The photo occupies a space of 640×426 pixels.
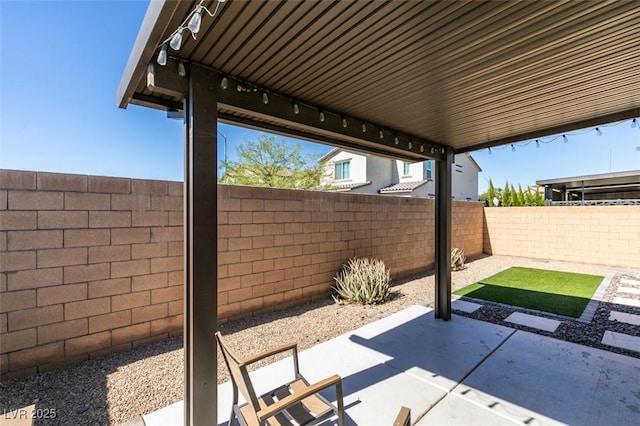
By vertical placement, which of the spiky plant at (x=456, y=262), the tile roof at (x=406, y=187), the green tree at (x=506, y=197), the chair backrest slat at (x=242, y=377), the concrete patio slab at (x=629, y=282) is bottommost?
the concrete patio slab at (x=629, y=282)

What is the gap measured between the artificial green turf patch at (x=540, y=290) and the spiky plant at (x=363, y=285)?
1.94 m

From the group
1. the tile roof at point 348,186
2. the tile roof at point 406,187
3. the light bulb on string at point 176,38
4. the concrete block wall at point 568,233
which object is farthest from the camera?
the tile roof at point 348,186

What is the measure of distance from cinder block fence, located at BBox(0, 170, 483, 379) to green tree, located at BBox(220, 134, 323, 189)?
379 inches

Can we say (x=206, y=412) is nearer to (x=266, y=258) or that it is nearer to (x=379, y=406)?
(x=379, y=406)

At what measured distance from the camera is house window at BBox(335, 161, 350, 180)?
65.7 ft

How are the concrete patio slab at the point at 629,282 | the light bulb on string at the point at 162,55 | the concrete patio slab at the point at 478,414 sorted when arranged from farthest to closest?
the concrete patio slab at the point at 629,282 → the concrete patio slab at the point at 478,414 → the light bulb on string at the point at 162,55

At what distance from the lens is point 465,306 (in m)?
5.74

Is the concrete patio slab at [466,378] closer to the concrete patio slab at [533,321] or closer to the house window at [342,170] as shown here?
the concrete patio slab at [533,321]

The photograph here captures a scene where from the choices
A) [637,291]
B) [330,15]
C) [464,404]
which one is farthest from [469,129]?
[637,291]

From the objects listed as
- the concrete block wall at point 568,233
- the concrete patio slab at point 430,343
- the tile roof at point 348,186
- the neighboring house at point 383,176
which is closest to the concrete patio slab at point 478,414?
the concrete patio slab at point 430,343

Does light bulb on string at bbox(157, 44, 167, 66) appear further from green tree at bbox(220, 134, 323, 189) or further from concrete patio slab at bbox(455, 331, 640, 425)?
green tree at bbox(220, 134, 323, 189)

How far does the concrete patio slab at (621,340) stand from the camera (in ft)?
13.1

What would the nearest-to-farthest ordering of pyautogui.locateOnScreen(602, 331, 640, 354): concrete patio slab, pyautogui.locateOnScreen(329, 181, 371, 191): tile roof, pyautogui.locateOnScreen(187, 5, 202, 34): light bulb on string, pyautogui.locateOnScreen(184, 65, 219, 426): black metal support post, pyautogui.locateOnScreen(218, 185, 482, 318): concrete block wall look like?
pyautogui.locateOnScreen(187, 5, 202, 34): light bulb on string
pyautogui.locateOnScreen(184, 65, 219, 426): black metal support post
pyautogui.locateOnScreen(602, 331, 640, 354): concrete patio slab
pyautogui.locateOnScreen(218, 185, 482, 318): concrete block wall
pyautogui.locateOnScreen(329, 181, 371, 191): tile roof

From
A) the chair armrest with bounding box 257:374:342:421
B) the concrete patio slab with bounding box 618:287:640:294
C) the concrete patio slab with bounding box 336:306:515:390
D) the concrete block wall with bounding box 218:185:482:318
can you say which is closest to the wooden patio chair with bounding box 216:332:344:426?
the chair armrest with bounding box 257:374:342:421
